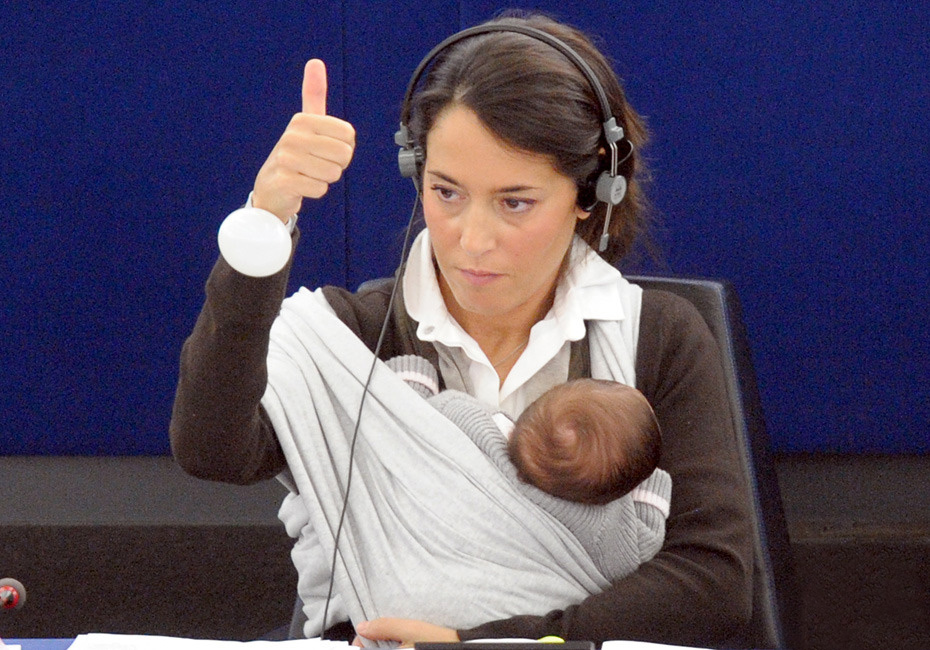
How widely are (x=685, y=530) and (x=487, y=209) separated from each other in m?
0.42

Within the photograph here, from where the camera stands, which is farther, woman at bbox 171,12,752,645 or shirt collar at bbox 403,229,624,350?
shirt collar at bbox 403,229,624,350

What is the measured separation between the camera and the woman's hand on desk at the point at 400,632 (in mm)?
1153

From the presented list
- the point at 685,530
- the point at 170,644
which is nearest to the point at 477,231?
the point at 685,530

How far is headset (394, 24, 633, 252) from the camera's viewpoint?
1313mm

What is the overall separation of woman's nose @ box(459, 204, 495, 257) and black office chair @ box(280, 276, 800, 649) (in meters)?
0.28

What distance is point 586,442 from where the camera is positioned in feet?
4.02

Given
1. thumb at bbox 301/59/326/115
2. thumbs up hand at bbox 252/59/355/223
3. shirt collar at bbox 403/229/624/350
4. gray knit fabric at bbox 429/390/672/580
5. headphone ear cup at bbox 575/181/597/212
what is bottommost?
gray knit fabric at bbox 429/390/672/580

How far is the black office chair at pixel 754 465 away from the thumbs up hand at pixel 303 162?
0.46 meters

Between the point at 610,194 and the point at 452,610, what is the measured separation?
49 cm

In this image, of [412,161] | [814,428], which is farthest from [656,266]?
[412,161]

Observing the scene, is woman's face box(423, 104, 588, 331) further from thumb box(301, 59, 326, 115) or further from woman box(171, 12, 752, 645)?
thumb box(301, 59, 326, 115)

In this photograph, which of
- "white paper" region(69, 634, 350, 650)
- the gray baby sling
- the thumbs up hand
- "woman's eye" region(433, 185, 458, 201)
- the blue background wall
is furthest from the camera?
the blue background wall

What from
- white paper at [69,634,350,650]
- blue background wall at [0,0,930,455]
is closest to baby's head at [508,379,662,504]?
white paper at [69,634,350,650]

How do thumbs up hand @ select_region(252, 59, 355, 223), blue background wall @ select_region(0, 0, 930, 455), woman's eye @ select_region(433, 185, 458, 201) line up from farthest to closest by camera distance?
blue background wall @ select_region(0, 0, 930, 455) < woman's eye @ select_region(433, 185, 458, 201) < thumbs up hand @ select_region(252, 59, 355, 223)
